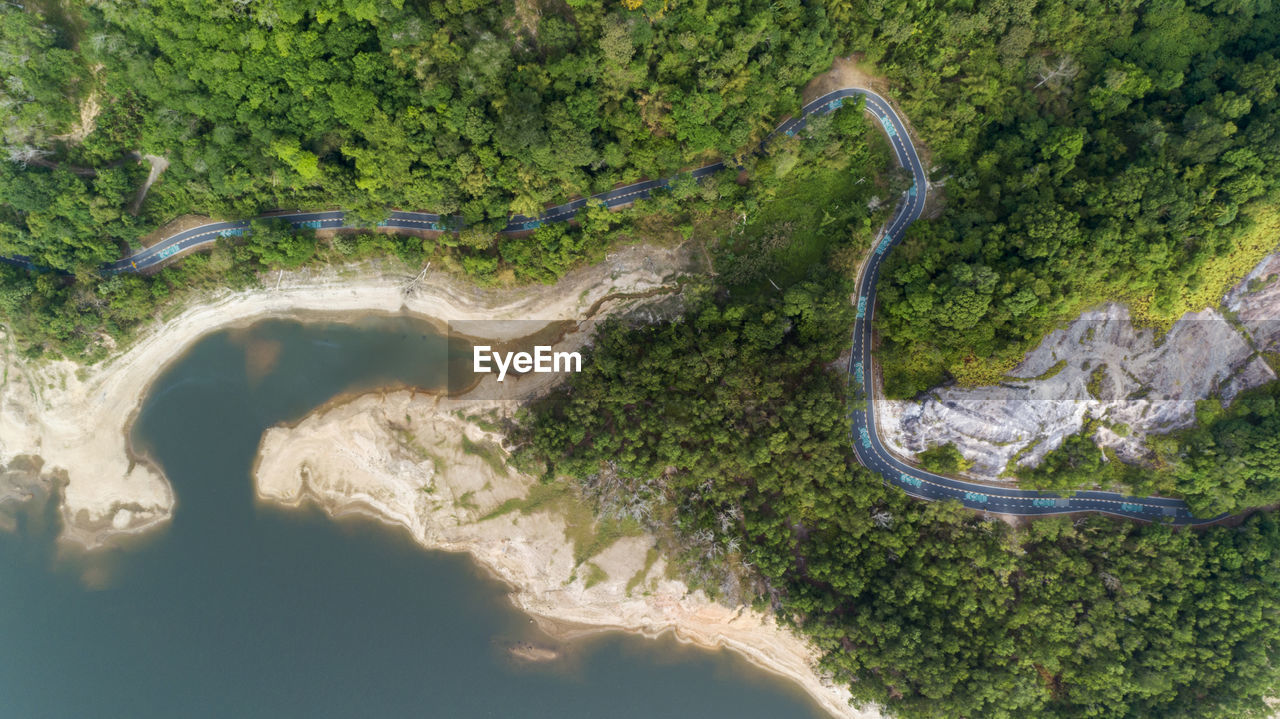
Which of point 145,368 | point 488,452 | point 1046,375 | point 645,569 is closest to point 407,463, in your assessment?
point 488,452

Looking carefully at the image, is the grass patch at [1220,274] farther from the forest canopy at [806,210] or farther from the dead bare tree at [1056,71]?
the dead bare tree at [1056,71]

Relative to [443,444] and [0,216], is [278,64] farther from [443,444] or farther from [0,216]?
[443,444]

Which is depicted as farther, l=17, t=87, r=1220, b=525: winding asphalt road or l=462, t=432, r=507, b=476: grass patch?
l=462, t=432, r=507, b=476: grass patch

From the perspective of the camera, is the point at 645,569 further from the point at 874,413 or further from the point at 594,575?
the point at 874,413

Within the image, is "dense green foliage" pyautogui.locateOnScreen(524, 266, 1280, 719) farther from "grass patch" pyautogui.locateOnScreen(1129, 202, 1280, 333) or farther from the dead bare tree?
the dead bare tree

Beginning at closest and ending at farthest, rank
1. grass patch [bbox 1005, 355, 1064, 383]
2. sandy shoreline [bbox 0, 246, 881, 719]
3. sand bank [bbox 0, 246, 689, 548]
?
grass patch [bbox 1005, 355, 1064, 383] → sand bank [bbox 0, 246, 689, 548] → sandy shoreline [bbox 0, 246, 881, 719]

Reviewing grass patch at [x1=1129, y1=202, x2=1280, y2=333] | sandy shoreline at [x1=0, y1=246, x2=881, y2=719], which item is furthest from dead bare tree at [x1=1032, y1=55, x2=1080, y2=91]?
sandy shoreline at [x1=0, y1=246, x2=881, y2=719]

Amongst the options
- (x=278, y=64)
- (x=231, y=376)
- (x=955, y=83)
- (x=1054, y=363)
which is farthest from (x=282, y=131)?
(x=1054, y=363)
